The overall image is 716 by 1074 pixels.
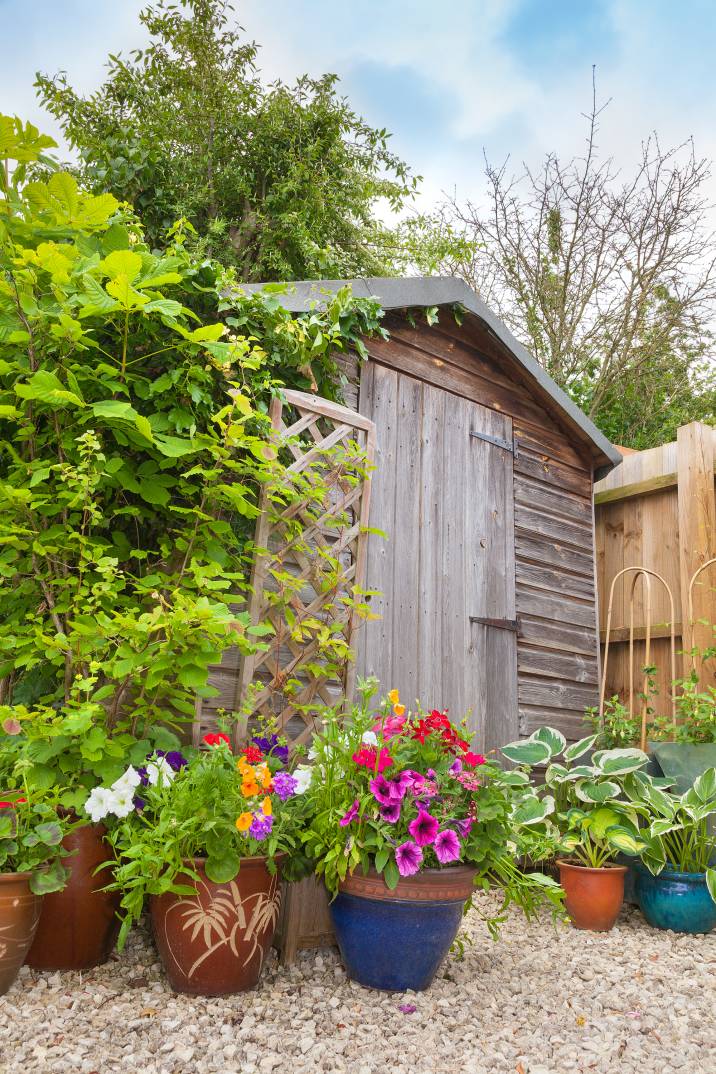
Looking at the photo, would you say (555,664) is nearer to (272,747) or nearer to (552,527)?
(552,527)

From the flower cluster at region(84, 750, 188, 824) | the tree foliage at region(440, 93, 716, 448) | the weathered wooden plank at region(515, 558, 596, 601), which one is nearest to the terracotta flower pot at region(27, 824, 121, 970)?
the flower cluster at region(84, 750, 188, 824)

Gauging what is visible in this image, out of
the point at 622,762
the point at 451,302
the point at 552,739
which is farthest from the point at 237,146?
the point at 622,762

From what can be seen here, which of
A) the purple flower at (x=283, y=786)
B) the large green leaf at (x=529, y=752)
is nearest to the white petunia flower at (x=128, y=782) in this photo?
the purple flower at (x=283, y=786)

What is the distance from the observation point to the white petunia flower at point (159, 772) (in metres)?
2.22

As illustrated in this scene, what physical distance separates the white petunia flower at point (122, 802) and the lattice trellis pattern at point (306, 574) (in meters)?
0.55

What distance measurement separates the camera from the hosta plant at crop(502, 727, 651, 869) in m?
3.30

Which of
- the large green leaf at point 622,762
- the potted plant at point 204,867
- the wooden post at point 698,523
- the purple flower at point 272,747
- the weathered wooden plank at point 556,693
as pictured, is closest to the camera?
the potted plant at point 204,867

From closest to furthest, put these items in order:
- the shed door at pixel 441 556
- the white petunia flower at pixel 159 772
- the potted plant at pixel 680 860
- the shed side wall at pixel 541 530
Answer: the white petunia flower at pixel 159 772 → the potted plant at pixel 680 860 → the shed door at pixel 441 556 → the shed side wall at pixel 541 530

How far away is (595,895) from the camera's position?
10.9 ft

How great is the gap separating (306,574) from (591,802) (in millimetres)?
1623

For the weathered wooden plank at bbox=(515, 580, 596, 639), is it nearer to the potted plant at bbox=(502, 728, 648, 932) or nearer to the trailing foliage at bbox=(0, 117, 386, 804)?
the potted plant at bbox=(502, 728, 648, 932)

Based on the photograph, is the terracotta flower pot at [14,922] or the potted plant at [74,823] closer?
the terracotta flower pot at [14,922]

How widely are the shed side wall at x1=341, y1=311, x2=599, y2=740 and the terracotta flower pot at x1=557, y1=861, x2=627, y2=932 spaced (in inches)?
44.9

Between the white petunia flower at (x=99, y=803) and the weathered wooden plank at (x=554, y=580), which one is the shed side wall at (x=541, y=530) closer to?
the weathered wooden plank at (x=554, y=580)
